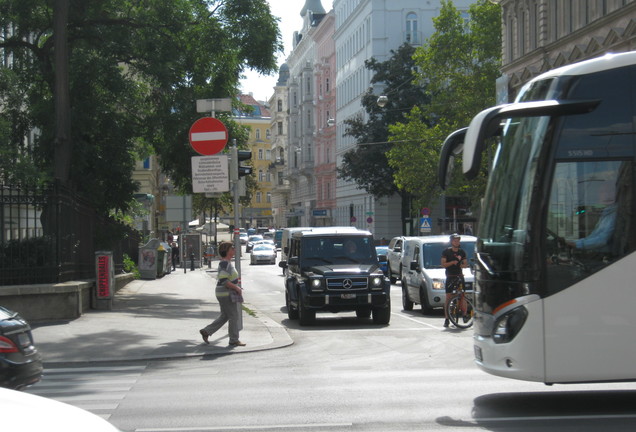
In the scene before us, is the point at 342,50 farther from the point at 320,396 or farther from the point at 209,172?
the point at 320,396

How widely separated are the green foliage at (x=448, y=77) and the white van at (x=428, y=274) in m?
28.6

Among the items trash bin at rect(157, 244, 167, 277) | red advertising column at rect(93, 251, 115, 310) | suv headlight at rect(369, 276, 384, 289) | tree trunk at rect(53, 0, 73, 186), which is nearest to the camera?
suv headlight at rect(369, 276, 384, 289)

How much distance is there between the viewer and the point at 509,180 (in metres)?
8.86

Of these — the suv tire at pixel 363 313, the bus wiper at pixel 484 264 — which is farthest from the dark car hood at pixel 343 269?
the bus wiper at pixel 484 264

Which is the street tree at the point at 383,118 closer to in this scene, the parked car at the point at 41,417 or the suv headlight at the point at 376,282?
the suv headlight at the point at 376,282

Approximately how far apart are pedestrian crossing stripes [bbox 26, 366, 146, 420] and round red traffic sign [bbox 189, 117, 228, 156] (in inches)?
192

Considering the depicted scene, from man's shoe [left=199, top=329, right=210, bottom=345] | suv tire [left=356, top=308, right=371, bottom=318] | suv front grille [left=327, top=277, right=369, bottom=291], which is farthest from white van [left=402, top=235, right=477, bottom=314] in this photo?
man's shoe [left=199, top=329, right=210, bottom=345]

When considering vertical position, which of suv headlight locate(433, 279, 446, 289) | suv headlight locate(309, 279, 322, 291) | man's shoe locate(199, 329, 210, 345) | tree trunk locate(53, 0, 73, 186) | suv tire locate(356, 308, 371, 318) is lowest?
suv tire locate(356, 308, 371, 318)

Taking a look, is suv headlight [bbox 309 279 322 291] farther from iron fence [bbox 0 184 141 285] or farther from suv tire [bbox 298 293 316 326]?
iron fence [bbox 0 184 141 285]

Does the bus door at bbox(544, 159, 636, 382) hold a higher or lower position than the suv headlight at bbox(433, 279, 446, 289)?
higher

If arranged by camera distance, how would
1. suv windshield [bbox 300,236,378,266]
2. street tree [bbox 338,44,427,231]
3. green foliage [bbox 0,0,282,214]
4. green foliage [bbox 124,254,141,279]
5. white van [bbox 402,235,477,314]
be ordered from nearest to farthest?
suv windshield [bbox 300,236,378,266]
white van [bbox 402,235,477,314]
green foliage [bbox 0,0,282,214]
green foliage [bbox 124,254,141,279]
street tree [bbox 338,44,427,231]

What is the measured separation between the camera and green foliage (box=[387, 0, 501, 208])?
170 ft

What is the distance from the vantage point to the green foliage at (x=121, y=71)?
2519 centimetres

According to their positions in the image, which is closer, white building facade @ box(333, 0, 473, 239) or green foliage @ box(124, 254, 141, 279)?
green foliage @ box(124, 254, 141, 279)
